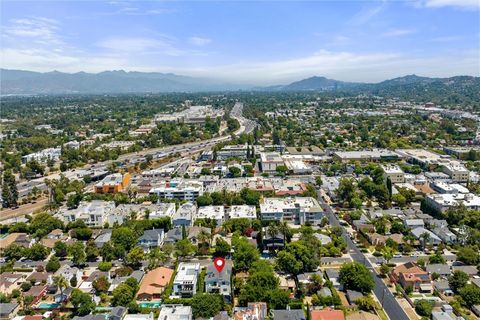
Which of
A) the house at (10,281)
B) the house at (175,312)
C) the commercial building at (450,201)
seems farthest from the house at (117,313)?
the commercial building at (450,201)

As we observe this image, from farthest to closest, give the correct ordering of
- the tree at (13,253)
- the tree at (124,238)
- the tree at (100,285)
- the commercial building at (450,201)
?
the commercial building at (450,201) → the tree at (124,238) → the tree at (13,253) → the tree at (100,285)

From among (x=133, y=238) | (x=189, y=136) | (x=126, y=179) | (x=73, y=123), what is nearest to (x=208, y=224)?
(x=133, y=238)

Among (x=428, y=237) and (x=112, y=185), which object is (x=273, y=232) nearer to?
(x=428, y=237)

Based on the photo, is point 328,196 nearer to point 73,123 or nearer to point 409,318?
point 409,318

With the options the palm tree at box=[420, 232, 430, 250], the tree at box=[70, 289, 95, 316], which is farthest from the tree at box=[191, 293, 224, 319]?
the palm tree at box=[420, 232, 430, 250]

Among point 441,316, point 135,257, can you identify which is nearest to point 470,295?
point 441,316

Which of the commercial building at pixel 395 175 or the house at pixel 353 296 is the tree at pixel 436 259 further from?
the commercial building at pixel 395 175
